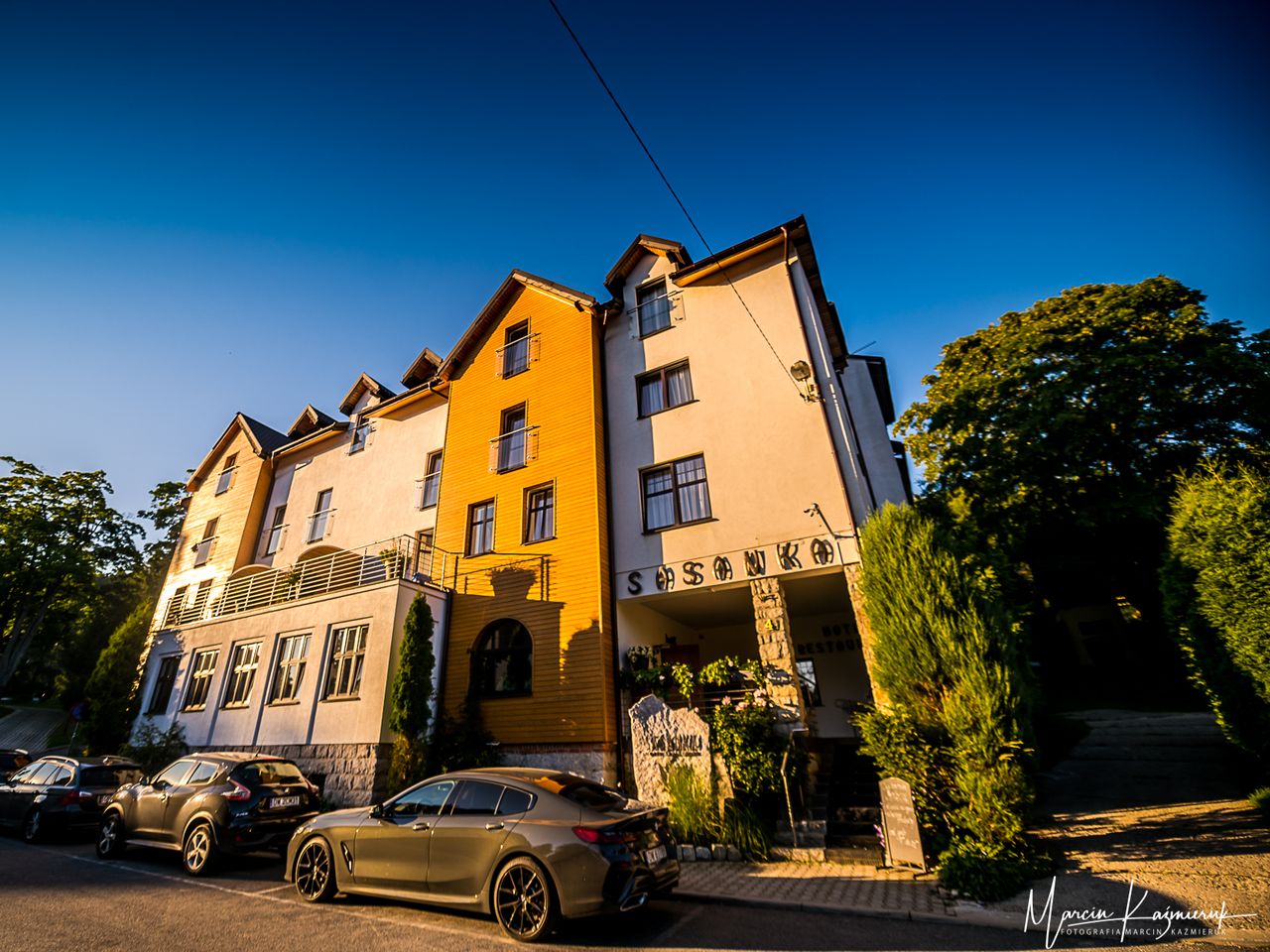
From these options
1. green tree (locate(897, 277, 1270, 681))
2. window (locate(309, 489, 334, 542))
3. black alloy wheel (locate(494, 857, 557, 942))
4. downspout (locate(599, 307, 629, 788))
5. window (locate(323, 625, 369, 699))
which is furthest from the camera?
window (locate(309, 489, 334, 542))

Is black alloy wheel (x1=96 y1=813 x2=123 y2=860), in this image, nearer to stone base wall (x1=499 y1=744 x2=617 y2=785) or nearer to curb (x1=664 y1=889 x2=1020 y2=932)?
stone base wall (x1=499 y1=744 x2=617 y2=785)

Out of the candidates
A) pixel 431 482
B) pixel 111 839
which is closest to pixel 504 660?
pixel 111 839

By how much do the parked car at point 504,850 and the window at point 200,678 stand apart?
14.6 metres

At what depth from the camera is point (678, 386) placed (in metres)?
16.2

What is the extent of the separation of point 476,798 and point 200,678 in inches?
717

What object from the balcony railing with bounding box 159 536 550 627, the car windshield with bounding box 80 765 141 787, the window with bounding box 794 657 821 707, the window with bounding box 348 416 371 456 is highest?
the window with bounding box 348 416 371 456

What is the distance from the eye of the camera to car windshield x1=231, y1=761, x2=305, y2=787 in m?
9.42

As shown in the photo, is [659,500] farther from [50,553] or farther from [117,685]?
[50,553]

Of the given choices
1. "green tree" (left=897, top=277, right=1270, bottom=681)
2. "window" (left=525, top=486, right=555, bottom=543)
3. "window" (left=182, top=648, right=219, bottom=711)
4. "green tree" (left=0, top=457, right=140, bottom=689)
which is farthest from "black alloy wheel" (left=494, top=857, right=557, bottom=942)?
"green tree" (left=0, top=457, right=140, bottom=689)

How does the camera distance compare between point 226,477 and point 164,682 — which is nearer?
point 164,682

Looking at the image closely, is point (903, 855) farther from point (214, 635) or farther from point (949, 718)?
point (214, 635)

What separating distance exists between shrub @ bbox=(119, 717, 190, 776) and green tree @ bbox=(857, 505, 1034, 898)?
835 inches

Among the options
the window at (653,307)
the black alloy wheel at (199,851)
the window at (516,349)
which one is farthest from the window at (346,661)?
the window at (653,307)

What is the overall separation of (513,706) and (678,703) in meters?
4.41
